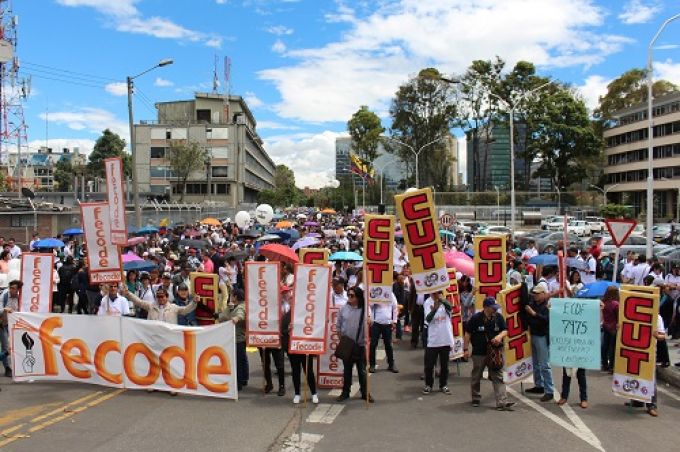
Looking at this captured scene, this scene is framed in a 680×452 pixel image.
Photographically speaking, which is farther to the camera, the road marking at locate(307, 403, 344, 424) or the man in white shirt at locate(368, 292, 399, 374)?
the man in white shirt at locate(368, 292, 399, 374)

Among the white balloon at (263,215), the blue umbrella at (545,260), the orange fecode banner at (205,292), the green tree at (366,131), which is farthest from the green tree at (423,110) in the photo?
the orange fecode banner at (205,292)

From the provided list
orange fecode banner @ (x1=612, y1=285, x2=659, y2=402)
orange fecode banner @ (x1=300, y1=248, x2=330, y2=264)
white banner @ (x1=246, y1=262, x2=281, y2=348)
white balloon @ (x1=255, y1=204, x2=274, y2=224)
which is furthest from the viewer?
white balloon @ (x1=255, y1=204, x2=274, y2=224)

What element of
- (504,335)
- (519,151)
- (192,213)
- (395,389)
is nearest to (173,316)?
(395,389)

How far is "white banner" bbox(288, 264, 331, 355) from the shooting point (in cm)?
916

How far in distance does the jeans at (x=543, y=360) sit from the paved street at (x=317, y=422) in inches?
11.3

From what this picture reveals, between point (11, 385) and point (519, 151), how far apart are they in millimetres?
65992

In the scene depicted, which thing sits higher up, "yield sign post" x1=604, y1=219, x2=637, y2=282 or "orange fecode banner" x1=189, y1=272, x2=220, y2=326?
"yield sign post" x1=604, y1=219, x2=637, y2=282

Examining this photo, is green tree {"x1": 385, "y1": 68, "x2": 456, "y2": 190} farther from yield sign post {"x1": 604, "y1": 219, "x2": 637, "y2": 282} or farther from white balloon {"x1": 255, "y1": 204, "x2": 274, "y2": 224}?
yield sign post {"x1": 604, "y1": 219, "x2": 637, "y2": 282}

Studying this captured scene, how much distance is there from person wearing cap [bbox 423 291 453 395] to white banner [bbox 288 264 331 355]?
1636mm

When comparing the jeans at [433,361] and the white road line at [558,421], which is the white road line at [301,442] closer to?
the jeans at [433,361]

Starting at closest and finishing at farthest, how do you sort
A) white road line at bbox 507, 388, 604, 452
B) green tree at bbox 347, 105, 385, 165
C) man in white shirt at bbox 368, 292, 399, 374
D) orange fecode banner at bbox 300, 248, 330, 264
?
1. white road line at bbox 507, 388, 604, 452
2. man in white shirt at bbox 368, 292, 399, 374
3. orange fecode banner at bbox 300, 248, 330, 264
4. green tree at bbox 347, 105, 385, 165

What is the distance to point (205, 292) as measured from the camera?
1050cm

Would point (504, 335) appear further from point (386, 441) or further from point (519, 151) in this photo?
point (519, 151)

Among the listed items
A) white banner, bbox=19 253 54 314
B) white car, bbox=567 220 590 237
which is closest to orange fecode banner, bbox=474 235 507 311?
white banner, bbox=19 253 54 314
